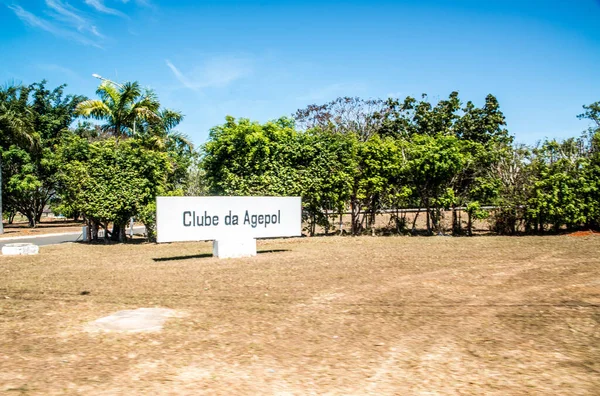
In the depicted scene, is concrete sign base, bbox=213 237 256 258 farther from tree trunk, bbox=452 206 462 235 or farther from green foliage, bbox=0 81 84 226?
green foliage, bbox=0 81 84 226

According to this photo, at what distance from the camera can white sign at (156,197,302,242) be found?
14672mm

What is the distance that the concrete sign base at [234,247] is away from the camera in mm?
15492

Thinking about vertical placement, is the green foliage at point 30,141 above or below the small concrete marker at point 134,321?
above

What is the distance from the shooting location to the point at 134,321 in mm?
6906

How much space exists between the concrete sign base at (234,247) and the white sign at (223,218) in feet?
0.52

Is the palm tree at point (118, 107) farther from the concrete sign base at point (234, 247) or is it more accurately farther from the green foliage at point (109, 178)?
the concrete sign base at point (234, 247)

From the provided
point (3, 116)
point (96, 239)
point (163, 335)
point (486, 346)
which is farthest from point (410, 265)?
point (3, 116)

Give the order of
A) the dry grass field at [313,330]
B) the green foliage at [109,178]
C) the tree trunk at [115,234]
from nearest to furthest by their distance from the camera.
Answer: the dry grass field at [313,330]
the green foliage at [109,178]
the tree trunk at [115,234]

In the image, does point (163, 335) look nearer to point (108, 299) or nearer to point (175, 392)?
point (175, 392)

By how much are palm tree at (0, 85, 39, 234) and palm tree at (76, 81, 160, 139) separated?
30.9 ft

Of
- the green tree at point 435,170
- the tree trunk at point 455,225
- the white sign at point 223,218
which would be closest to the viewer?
the white sign at point 223,218

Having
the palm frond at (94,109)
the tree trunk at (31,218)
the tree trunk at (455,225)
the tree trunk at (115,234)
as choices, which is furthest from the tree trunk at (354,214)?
the tree trunk at (31,218)

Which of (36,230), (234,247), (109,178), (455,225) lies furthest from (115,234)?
(455,225)

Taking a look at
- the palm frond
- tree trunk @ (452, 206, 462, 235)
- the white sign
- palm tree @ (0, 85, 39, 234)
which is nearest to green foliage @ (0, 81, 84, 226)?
palm tree @ (0, 85, 39, 234)
